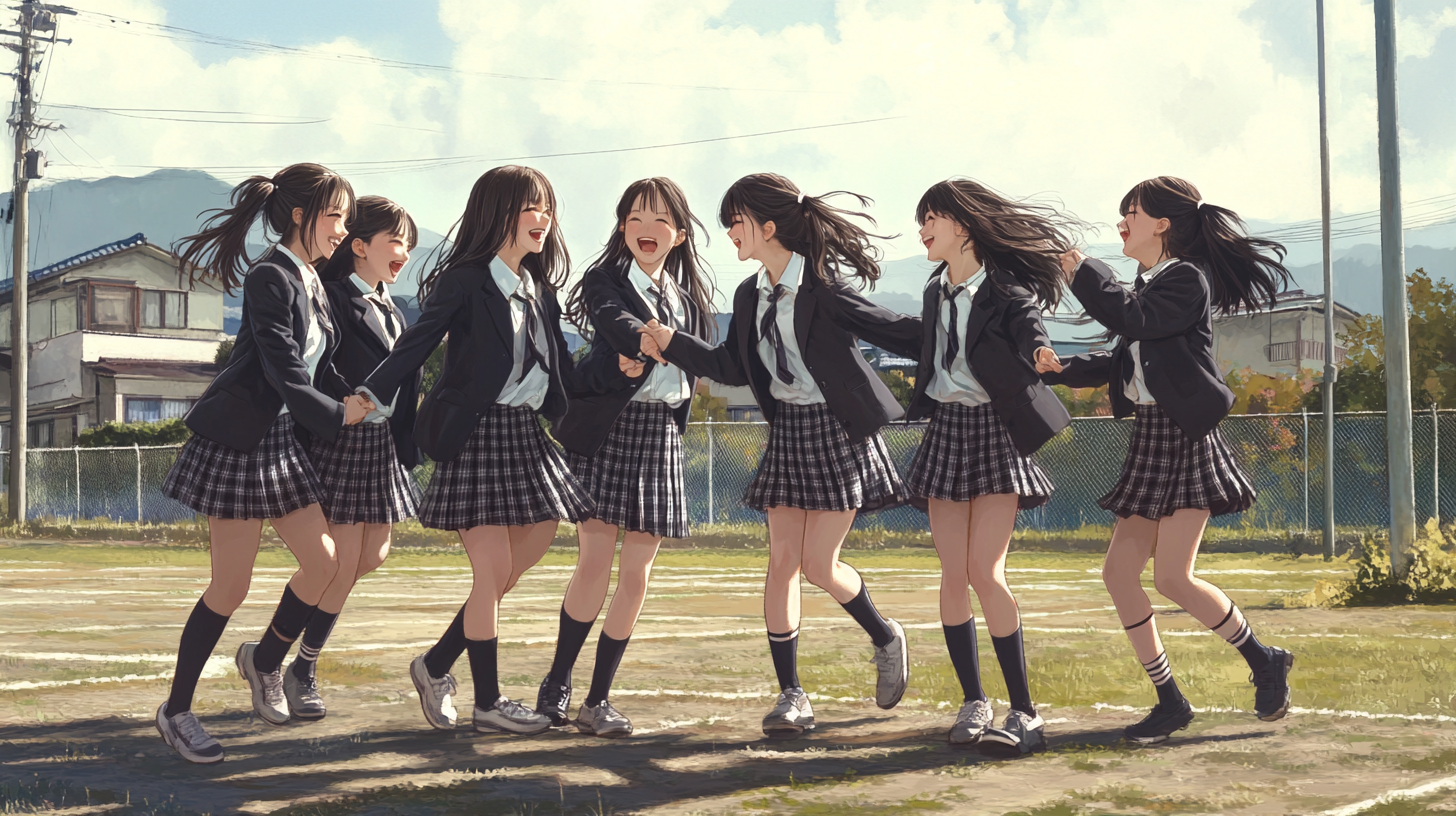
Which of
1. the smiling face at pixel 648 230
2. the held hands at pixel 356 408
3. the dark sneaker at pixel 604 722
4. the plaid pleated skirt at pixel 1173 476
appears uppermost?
the smiling face at pixel 648 230

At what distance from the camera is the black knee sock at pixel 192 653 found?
5148 millimetres

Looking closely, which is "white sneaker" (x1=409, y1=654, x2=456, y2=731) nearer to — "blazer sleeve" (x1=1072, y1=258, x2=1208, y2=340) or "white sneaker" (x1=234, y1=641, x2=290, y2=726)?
"white sneaker" (x1=234, y1=641, x2=290, y2=726)

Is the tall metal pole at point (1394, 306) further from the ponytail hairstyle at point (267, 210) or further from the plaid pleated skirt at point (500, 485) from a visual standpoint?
the ponytail hairstyle at point (267, 210)

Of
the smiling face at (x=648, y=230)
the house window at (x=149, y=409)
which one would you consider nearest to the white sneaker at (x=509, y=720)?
the smiling face at (x=648, y=230)

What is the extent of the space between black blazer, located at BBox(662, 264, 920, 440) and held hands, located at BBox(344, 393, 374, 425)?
1.11 m

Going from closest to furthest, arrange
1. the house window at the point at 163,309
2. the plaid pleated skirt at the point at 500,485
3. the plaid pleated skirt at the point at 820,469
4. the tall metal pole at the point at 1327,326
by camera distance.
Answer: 1. the plaid pleated skirt at the point at 500,485
2. the plaid pleated skirt at the point at 820,469
3. the tall metal pole at the point at 1327,326
4. the house window at the point at 163,309

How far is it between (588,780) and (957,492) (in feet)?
5.36

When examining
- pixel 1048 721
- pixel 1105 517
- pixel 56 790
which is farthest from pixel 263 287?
pixel 1105 517

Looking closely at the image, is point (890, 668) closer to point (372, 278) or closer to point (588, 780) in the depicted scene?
point (588, 780)

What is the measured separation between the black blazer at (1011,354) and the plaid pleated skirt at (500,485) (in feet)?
5.23

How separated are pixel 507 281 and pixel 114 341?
3646cm

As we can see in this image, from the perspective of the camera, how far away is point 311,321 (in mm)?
5402

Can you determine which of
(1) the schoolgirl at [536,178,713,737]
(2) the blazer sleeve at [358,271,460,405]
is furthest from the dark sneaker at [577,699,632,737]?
(2) the blazer sleeve at [358,271,460,405]

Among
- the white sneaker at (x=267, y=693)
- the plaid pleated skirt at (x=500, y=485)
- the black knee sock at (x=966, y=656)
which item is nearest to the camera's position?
the black knee sock at (x=966, y=656)
